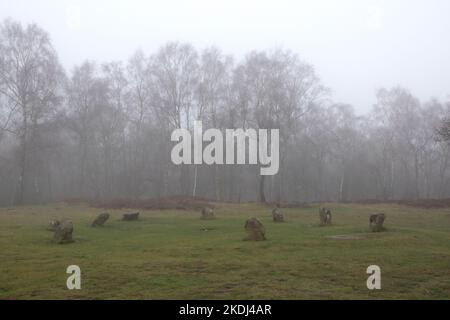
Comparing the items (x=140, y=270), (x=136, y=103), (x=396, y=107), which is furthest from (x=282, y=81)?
(x=140, y=270)

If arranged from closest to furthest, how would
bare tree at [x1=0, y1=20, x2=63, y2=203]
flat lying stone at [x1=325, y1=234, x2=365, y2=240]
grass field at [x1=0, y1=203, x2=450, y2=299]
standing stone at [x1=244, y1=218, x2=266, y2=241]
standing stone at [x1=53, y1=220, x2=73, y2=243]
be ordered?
grass field at [x1=0, y1=203, x2=450, y2=299] < flat lying stone at [x1=325, y1=234, x2=365, y2=240] < standing stone at [x1=244, y1=218, x2=266, y2=241] < standing stone at [x1=53, y1=220, x2=73, y2=243] < bare tree at [x1=0, y1=20, x2=63, y2=203]

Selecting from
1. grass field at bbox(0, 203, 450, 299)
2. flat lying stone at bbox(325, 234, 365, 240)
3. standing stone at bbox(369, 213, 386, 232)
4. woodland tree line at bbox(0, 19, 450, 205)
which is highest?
woodland tree line at bbox(0, 19, 450, 205)

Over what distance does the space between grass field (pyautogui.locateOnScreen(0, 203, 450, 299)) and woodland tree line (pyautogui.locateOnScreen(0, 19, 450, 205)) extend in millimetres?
19298

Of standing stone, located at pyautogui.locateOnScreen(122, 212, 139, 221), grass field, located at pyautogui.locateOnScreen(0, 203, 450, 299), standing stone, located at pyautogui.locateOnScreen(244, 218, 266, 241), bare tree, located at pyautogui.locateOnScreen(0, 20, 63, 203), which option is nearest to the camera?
grass field, located at pyautogui.locateOnScreen(0, 203, 450, 299)

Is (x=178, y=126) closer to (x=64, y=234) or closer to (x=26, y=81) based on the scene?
(x=26, y=81)

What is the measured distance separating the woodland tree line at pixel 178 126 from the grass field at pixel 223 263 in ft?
63.3

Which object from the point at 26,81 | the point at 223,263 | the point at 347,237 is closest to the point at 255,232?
the point at 347,237

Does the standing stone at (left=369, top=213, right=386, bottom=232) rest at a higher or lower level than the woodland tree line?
lower

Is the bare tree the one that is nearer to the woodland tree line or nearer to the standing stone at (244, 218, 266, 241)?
the woodland tree line

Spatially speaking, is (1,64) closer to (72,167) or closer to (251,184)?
(72,167)

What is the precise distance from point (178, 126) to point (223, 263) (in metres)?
40.8

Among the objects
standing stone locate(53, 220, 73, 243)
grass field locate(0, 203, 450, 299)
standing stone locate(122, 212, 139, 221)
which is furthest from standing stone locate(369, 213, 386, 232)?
standing stone locate(122, 212, 139, 221)

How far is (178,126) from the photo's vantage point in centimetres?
5234

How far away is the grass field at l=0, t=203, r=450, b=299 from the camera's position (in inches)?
368
